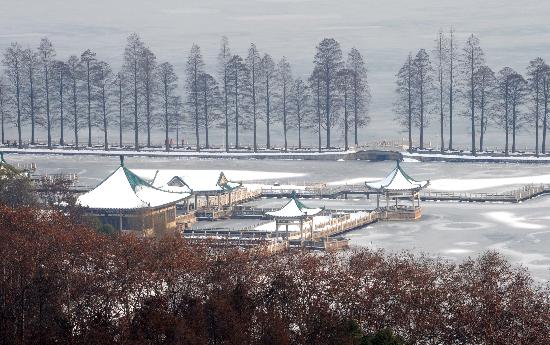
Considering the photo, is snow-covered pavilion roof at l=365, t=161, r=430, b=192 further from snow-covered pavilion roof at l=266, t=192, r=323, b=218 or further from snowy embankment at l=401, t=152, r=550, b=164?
snowy embankment at l=401, t=152, r=550, b=164

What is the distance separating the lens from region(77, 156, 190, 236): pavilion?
8831 centimetres

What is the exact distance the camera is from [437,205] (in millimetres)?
103000

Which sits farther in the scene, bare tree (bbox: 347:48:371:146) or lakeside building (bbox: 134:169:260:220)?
bare tree (bbox: 347:48:371:146)

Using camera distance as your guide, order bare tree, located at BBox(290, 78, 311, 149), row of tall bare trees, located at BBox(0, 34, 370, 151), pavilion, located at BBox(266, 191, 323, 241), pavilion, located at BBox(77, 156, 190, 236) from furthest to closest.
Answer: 1. bare tree, located at BBox(290, 78, 311, 149)
2. row of tall bare trees, located at BBox(0, 34, 370, 151)
3. pavilion, located at BBox(77, 156, 190, 236)
4. pavilion, located at BBox(266, 191, 323, 241)

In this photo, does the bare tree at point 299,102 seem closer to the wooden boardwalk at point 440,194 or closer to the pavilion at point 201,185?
the wooden boardwalk at point 440,194

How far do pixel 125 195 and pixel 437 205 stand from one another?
22242 millimetres

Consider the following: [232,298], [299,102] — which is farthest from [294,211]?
[299,102]

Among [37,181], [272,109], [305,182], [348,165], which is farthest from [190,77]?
[37,181]

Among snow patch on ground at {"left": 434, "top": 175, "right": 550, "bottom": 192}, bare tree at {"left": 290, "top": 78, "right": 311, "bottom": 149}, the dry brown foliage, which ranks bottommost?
the dry brown foliage

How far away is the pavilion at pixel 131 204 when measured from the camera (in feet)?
290

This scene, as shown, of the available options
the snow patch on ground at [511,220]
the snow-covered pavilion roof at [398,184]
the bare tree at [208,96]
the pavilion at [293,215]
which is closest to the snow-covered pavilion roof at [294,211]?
the pavilion at [293,215]

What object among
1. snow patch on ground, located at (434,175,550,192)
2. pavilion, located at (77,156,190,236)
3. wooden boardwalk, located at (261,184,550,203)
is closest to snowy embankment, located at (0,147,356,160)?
snow patch on ground, located at (434,175,550,192)

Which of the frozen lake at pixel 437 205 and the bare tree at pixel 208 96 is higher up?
the bare tree at pixel 208 96

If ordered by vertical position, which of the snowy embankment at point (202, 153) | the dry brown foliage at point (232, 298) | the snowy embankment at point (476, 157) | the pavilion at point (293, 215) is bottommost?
the dry brown foliage at point (232, 298)
